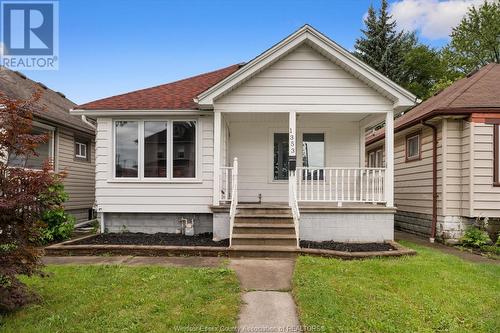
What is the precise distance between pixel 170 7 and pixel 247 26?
451cm

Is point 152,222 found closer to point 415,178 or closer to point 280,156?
point 280,156

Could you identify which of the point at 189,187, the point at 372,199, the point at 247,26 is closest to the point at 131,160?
the point at 189,187

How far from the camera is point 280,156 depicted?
10.7m

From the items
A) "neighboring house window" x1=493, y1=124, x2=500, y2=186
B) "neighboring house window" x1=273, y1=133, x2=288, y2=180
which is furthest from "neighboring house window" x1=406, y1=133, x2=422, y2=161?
"neighboring house window" x1=273, y1=133, x2=288, y2=180

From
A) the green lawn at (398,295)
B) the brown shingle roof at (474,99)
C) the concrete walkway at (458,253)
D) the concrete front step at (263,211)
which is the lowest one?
the concrete walkway at (458,253)

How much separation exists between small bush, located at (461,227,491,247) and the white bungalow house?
6.94ft

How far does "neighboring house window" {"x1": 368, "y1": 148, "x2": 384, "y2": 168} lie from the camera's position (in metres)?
14.9

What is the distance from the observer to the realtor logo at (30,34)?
35.4 ft

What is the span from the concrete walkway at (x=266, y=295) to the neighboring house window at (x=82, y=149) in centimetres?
950

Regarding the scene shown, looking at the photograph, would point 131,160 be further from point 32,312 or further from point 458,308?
point 458,308

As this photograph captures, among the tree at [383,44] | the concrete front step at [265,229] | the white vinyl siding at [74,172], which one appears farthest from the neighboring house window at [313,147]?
the tree at [383,44]

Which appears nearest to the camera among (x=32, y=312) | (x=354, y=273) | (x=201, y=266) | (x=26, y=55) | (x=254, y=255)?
(x=32, y=312)

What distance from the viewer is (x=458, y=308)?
4391 mm

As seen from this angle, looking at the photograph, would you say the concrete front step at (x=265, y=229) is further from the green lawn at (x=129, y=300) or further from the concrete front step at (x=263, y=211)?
the green lawn at (x=129, y=300)
